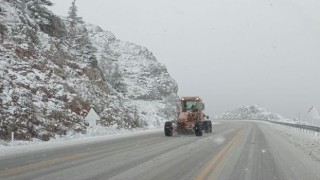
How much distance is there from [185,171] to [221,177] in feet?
4.17

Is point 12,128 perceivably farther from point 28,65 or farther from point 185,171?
point 185,171

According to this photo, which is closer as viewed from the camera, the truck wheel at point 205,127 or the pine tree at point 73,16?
the truck wheel at point 205,127

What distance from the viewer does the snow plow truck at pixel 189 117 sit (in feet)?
105

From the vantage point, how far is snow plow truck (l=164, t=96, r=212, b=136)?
31.9 m

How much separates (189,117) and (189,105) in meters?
1.51

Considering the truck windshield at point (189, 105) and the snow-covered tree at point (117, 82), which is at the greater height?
the snow-covered tree at point (117, 82)

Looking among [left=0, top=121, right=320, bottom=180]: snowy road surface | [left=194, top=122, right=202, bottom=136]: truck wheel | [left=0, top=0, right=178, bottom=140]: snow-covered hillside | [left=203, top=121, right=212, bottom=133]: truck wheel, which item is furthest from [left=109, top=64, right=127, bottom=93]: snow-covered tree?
[left=0, top=121, right=320, bottom=180]: snowy road surface

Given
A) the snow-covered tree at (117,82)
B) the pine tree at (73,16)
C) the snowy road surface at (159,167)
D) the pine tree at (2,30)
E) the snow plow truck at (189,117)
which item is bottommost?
the snowy road surface at (159,167)

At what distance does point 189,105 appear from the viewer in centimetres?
3375

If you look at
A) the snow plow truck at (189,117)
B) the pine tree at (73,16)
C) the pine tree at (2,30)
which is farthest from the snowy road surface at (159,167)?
the pine tree at (73,16)

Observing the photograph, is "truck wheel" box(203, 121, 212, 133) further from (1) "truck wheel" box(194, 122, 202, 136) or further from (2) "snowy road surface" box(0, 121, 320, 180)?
(2) "snowy road surface" box(0, 121, 320, 180)

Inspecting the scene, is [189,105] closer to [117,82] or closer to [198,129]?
[198,129]

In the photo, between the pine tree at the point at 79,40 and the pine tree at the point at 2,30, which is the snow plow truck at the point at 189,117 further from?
the pine tree at the point at 79,40

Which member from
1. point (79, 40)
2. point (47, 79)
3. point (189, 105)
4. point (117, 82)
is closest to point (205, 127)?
point (189, 105)
